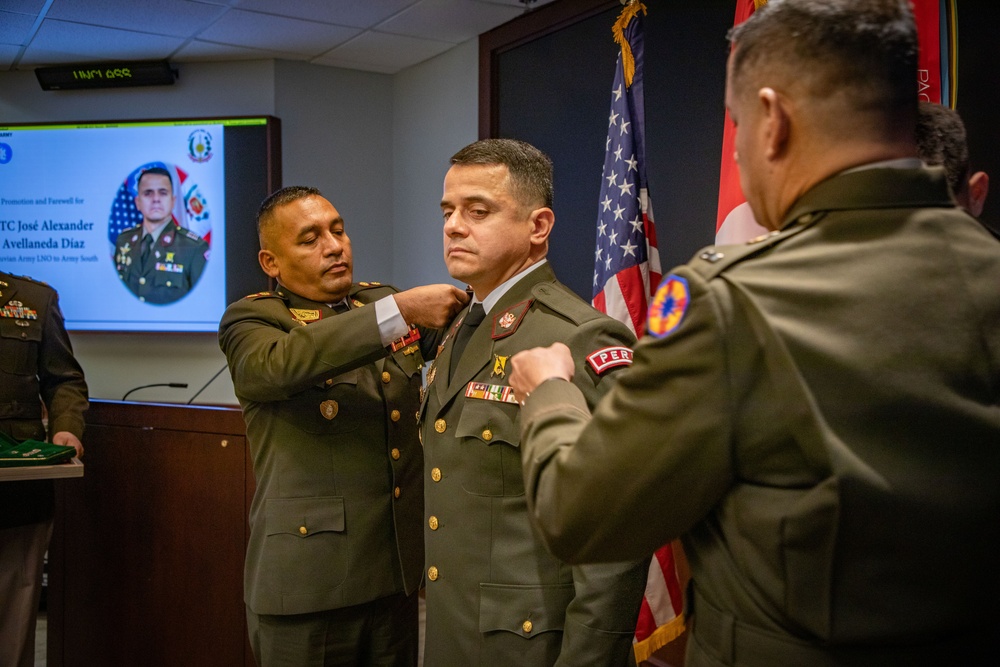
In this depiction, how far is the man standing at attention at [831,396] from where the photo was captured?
819mm

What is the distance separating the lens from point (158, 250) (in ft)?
14.8

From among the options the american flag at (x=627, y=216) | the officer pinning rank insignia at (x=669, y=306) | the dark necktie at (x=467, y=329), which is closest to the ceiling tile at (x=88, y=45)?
the american flag at (x=627, y=216)

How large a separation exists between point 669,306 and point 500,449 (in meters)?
0.69

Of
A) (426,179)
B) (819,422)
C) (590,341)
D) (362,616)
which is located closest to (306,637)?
(362,616)

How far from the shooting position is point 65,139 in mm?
4520

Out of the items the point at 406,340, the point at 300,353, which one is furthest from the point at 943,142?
the point at 300,353

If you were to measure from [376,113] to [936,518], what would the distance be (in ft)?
14.4

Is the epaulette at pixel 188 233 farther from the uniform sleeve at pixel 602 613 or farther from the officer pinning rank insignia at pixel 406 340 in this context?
the uniform sleeve at pixel 602 613

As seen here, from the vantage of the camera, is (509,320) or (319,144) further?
(319,144)

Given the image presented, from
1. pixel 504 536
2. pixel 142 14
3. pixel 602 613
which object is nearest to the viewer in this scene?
pixel 602 613

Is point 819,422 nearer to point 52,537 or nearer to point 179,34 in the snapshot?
point 52,537

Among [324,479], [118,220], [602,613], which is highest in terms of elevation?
[118,220]

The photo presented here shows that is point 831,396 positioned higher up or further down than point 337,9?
further down

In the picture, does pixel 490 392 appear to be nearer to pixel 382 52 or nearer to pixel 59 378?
pixel 59 378
